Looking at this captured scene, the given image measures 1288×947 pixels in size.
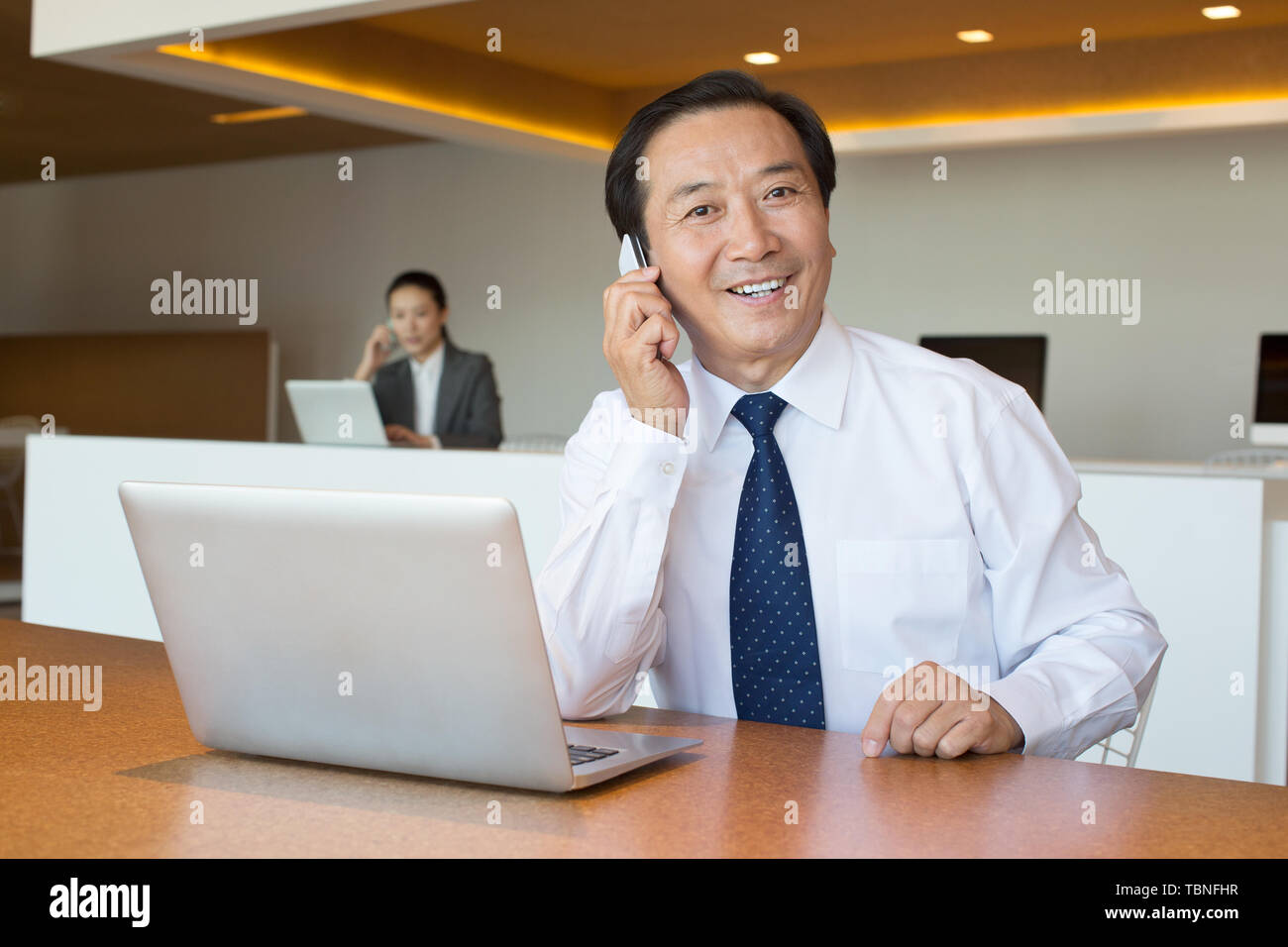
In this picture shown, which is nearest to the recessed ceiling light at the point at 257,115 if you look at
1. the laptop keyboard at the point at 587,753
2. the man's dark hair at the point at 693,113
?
the man's dark hair at the point at 693,113

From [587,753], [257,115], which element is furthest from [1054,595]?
[257,115]

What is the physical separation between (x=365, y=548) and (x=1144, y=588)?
1.99 metres

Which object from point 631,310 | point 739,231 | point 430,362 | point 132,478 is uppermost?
point 430,362

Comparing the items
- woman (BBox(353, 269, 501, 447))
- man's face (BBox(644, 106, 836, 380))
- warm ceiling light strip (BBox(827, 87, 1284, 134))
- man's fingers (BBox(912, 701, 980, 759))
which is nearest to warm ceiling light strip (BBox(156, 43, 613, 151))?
woman (BBox(353, 269, 501, 447))

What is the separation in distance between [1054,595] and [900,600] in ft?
0.57

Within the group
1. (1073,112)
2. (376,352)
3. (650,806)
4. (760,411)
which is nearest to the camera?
(650,806)

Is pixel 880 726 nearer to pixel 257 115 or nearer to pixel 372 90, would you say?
pixel 372 90

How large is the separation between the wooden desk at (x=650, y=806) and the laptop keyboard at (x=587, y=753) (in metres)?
0.04

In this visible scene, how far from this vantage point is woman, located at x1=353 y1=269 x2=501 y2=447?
5008 mm

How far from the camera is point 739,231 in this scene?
161 centimetres

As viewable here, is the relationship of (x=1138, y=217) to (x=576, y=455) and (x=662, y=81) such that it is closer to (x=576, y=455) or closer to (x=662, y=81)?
(x=662, y=81)

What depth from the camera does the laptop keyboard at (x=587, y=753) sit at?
1072 mm

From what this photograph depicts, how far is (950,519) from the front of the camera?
1541mm

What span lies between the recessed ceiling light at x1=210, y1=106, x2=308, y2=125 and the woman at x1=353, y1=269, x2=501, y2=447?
314 cm
